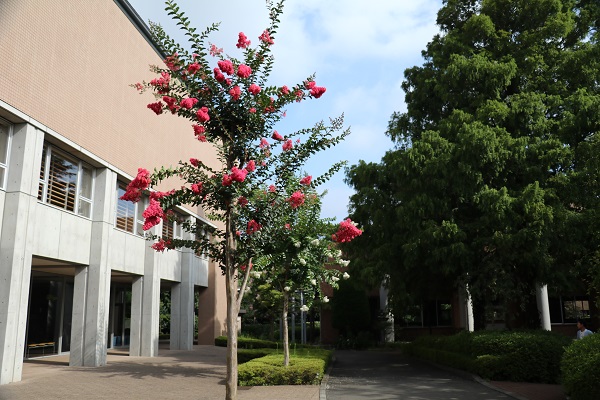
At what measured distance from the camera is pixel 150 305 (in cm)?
2322

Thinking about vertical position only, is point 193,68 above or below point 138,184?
above

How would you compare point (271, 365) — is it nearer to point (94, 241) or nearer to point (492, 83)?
point (94, 241)

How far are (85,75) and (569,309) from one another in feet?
Answer: 98.8

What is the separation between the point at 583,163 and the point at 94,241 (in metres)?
15.9

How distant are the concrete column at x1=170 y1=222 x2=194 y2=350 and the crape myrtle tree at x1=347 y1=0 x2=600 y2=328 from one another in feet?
40.0

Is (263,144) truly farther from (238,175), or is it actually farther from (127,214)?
(127,214)

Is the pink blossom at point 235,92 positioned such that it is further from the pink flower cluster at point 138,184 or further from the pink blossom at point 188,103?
the pink flower cluster at point 138,184

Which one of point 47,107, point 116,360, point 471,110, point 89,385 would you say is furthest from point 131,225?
point 471,110

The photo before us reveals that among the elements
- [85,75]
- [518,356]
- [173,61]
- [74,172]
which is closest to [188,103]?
[173,61]

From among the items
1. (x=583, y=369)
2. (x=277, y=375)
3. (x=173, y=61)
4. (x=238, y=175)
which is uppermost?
(x=173, y=61)

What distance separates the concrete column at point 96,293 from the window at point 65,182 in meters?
0.45

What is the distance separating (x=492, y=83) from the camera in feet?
57.3

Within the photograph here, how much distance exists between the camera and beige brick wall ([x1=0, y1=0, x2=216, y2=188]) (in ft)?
47.1

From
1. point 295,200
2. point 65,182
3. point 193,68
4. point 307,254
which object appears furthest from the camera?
point 65,182
